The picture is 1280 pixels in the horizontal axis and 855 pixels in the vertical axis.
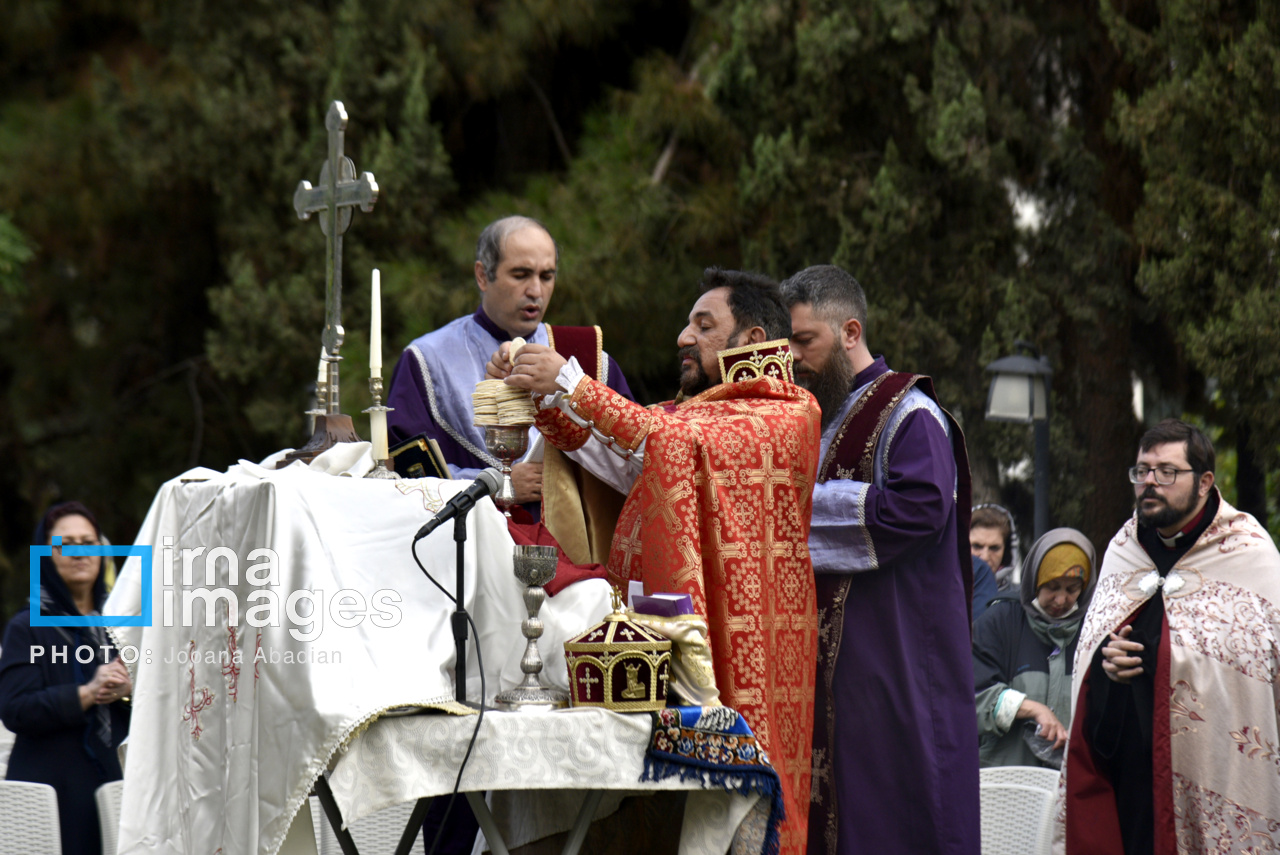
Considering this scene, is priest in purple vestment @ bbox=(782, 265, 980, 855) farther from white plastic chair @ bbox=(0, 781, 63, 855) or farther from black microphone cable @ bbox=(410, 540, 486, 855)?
white plastic chair @ bbox=(0, 781, 63, 855)

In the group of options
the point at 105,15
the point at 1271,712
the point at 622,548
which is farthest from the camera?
the point at 105,15

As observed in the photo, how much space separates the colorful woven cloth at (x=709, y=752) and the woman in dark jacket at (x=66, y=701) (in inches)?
94.1

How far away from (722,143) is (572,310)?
5.86 ft

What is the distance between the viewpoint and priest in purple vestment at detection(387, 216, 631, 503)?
406 centimetres

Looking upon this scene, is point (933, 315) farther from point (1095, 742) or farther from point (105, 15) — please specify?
point (105, 15)

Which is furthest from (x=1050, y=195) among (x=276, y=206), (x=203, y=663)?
(x=203, y=663)

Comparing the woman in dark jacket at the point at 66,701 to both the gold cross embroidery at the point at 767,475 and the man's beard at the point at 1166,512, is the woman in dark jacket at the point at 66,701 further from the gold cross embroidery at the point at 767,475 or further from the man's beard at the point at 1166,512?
the man's beard at the point at 1166,512

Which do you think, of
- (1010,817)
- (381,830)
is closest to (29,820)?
(381,830)

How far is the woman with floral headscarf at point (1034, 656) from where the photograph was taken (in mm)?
5379

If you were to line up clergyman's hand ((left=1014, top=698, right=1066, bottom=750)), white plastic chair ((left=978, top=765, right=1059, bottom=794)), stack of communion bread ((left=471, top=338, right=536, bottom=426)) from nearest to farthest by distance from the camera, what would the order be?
stack of communion bread ((left=471, top=338, right=536, bottom=426)) < white plastic chair ((left=978, top=765, right=1059, bottom=794)) < clergyman's hand ((left=1014, top=698, right=1066, bottom=750))

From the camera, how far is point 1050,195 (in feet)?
30.3

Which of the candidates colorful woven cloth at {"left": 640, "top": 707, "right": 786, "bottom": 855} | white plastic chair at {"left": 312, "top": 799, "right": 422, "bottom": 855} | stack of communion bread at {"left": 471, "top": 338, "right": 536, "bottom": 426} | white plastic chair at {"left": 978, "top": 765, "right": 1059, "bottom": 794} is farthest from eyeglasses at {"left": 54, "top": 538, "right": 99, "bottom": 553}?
white plastic chair at {"left": 978, "top": 765, "right": 1059, "bottom": 794}

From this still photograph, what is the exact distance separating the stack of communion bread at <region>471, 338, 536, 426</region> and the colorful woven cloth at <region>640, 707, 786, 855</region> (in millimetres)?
819

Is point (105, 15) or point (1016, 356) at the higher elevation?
point (105, 15)
